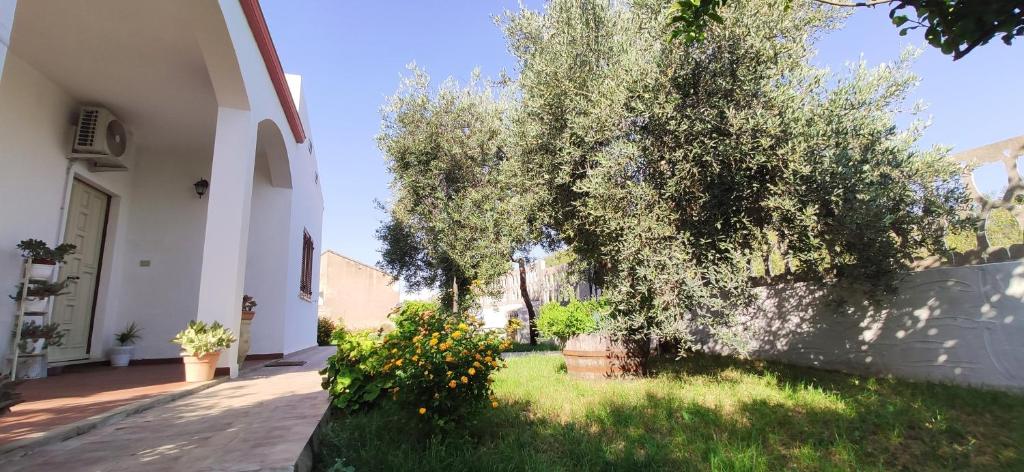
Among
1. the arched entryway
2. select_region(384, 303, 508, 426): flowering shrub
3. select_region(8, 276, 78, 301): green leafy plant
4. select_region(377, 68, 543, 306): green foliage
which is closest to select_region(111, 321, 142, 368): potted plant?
the arched entryway

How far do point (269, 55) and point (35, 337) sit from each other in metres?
4.10

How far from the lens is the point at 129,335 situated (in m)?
6.96

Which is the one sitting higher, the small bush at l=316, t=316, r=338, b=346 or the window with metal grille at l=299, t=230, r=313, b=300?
the window with metal grille at l=299, t=230, r=313, b=300

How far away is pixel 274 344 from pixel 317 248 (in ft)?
17.0

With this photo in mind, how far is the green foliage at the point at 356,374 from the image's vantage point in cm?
364

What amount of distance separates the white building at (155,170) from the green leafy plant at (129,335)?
0.33 feet

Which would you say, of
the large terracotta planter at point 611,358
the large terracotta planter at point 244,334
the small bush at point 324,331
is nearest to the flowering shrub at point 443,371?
the large terracotta planter at point 611,358

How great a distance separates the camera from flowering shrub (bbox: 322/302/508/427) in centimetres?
294

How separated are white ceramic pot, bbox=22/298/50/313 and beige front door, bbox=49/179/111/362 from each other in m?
0.83

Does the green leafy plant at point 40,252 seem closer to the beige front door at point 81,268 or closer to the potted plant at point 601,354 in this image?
the beige front door at point 81,268

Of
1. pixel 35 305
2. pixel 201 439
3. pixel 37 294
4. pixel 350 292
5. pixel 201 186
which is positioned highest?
pixel 201 186

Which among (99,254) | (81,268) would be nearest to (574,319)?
(81,268)

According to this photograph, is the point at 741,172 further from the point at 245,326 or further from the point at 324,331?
the point at 324,331

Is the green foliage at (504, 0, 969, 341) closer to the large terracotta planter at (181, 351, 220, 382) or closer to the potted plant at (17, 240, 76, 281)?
the large terracotta planter at (181, 351, 220, 382)
